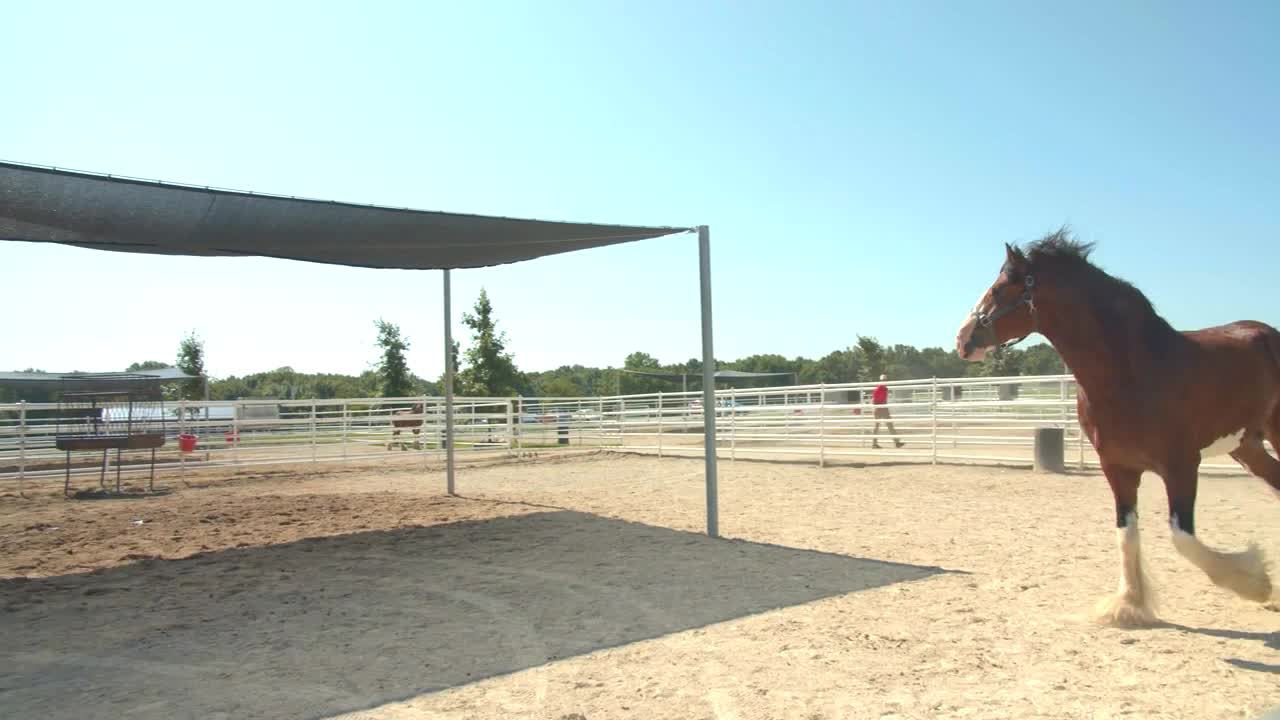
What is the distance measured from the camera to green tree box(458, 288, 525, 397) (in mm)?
27844

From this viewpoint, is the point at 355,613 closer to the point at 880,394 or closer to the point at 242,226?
the point at 242,226

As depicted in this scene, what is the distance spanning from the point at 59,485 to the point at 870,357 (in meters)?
43.0

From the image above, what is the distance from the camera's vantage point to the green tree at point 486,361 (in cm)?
2784

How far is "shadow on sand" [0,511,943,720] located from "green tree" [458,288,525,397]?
857 inches

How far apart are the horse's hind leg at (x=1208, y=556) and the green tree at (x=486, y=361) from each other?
2549 cm

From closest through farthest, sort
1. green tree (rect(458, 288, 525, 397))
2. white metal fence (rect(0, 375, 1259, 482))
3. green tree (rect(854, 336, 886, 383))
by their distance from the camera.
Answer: white metal fence (rect(0, 375, 1259, 482)) < green tree (rect(458, 288, 525, 397)) < green tree (rect(854, 336, 886, 383))

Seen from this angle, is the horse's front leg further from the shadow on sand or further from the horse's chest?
the shadow on sand

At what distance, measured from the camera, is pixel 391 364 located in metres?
28.7

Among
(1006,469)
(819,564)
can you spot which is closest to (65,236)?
(819,564)

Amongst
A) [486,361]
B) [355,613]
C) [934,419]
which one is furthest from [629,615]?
[486,361]

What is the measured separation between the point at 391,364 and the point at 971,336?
2707 centimetres

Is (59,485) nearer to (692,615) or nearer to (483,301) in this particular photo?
(692,615)

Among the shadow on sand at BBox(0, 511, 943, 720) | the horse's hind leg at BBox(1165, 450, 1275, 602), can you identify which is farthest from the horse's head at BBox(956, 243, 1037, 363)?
the shadow on sand at BBox(0, 511, 943, 720)

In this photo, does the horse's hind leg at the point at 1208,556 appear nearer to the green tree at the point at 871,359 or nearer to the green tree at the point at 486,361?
the green tree at the point at 486,361
